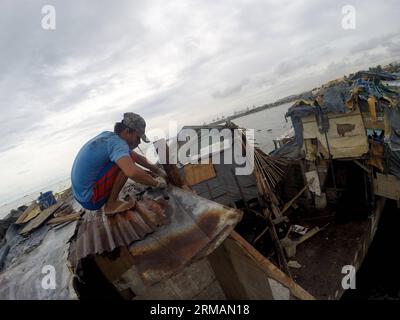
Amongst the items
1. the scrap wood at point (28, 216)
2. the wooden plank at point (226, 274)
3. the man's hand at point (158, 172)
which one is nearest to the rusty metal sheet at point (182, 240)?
the wooden plank at point (226, 274)

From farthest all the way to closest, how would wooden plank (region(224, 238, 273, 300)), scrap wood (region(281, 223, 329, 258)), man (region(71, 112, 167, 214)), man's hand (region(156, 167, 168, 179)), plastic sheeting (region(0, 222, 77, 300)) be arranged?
scrap wood (region(281, 223, 329, 258)) → man's hand (region(156, 167, 168, 179)) → man (region(71, 112, 167, 214)) → wooden plank (region(224, 238, 273, 300)) → plastic sheeting (region(0, 222, 77, 300))

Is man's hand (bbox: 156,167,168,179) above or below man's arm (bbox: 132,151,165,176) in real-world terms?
below

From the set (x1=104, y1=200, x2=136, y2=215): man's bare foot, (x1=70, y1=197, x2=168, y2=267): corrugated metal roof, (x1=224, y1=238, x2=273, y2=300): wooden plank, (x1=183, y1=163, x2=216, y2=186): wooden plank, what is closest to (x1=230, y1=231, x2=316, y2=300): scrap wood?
(x1=224, y1=238, x2=273, y2=300): wooden plank

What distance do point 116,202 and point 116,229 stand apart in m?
0.81

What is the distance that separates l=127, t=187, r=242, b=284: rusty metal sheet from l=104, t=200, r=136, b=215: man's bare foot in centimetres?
75

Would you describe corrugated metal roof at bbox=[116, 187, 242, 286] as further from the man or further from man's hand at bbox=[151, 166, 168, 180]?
man's hand at bbox=[151, 166, 168, 180]

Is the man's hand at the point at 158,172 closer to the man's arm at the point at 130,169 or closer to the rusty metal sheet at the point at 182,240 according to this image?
the man's arm at the point at 130,169

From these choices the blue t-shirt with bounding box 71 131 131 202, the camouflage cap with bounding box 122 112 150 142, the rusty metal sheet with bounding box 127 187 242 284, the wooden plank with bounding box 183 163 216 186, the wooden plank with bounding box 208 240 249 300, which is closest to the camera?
the rusty metal sheet with bounding box 127 187 242 284

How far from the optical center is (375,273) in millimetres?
9211

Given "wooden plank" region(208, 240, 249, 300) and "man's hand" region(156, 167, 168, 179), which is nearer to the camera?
"wooden plank" region(208, 240, 249, 300)

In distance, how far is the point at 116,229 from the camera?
9.83 ft

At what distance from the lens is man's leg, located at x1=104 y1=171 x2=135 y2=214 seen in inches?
137
